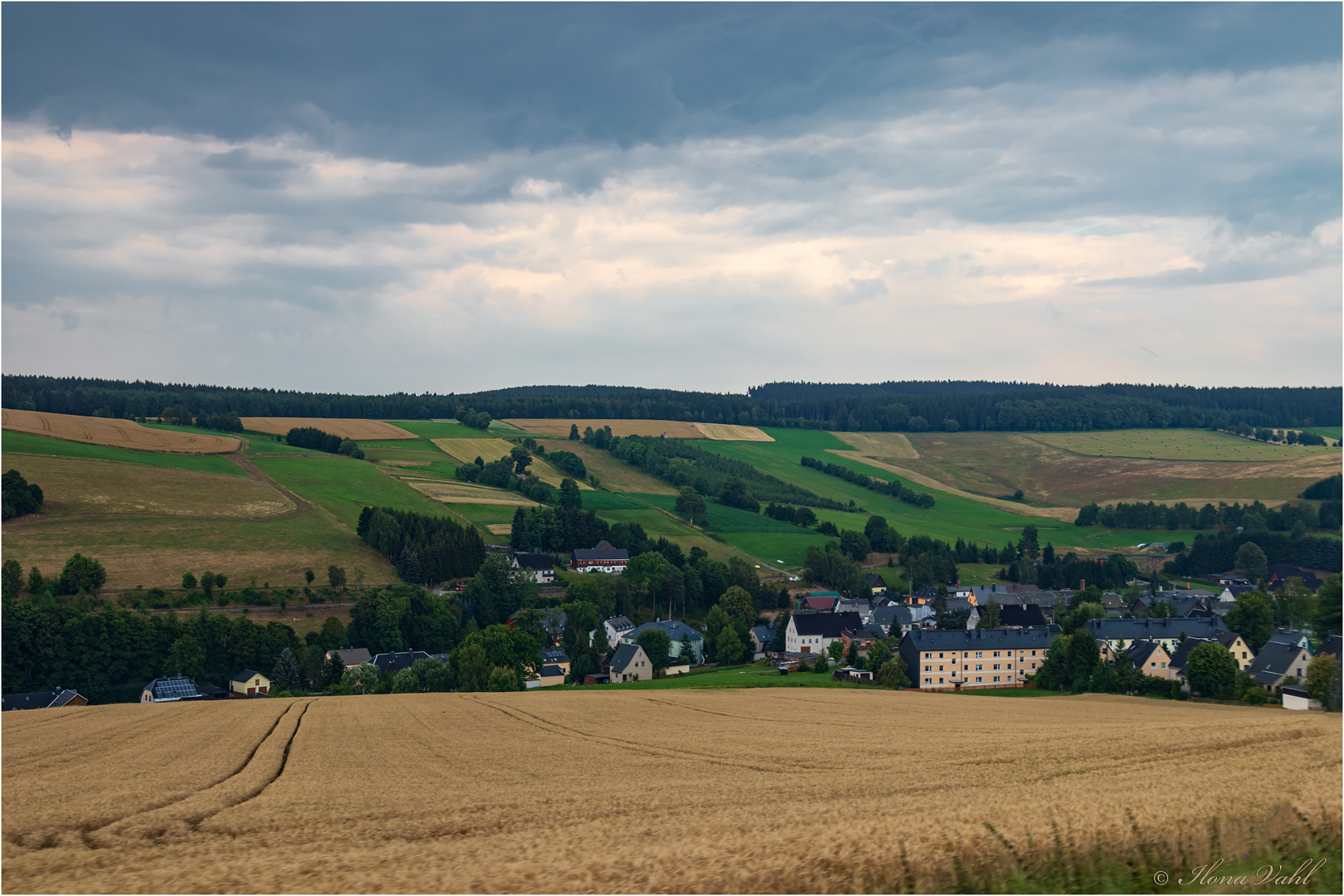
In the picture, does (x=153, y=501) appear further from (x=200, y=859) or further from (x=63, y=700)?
(x=200, y=859)

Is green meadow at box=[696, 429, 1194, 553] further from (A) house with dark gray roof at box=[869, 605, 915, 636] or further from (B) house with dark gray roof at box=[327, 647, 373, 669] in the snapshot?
(B) house with dark gray roof at box=[327, 647, 373, 669]

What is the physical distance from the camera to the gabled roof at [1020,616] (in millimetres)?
86812

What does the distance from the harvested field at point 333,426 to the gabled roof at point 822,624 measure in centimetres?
9746

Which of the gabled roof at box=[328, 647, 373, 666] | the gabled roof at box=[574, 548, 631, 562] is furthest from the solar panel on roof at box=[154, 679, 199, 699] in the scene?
the gabled roof at box=[574, 548, 631, 562]

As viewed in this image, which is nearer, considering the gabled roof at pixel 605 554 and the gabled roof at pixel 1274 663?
the gabled roof at pixel 1274 663

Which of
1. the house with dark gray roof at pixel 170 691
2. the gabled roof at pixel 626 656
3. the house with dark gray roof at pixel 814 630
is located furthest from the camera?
the house with dark gray roof at pixel 814 630

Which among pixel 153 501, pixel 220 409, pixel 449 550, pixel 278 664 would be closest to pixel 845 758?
pixel 278 664

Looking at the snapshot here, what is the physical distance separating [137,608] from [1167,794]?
260 ft

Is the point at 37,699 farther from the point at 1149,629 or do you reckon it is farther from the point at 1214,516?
the point at 1214,516

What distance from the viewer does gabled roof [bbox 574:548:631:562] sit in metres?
109

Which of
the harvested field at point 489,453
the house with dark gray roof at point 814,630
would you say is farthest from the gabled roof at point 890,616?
the harvested field at point 489,453

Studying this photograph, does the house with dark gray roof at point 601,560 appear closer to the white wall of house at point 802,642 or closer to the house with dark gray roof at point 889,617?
the white wall of house at point 802,642

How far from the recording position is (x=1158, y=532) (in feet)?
452

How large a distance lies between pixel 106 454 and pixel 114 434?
16.0 meters
